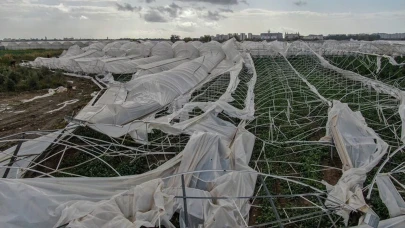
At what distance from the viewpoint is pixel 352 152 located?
7.04 meters

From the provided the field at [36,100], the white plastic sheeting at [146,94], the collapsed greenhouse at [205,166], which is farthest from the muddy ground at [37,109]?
the white plastic sheeting at [146,94]

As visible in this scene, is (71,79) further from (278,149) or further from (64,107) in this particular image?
(278,149)

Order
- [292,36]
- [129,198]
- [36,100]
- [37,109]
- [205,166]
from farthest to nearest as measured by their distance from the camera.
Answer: [292,36]
[36,100]
[37,109]
[205,166]
[129,198]

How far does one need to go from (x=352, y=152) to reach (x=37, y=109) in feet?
39.6

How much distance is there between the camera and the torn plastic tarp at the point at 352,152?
4.84 m

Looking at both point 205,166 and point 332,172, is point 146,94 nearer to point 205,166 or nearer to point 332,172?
point 205,166

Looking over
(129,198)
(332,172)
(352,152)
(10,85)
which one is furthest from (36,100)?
(352,152)

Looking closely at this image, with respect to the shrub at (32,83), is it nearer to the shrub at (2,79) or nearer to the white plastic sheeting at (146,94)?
the shrub at (2,79)

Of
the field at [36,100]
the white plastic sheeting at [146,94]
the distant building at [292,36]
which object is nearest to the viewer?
the white plastic sheeting at [146,94]

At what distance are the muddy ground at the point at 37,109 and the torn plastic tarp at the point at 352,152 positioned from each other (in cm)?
844

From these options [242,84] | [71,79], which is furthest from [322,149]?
[71,79]

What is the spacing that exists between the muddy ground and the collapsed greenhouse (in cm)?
168

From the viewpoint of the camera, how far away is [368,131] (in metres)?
7.59

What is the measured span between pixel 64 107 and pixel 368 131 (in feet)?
37.9
